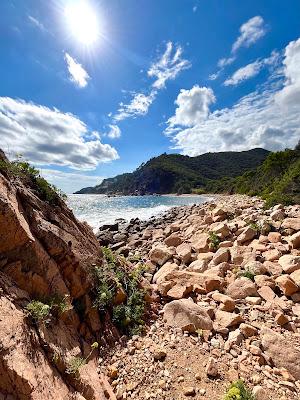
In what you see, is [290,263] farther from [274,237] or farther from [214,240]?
[214,240]

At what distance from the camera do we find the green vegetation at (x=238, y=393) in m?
3.71

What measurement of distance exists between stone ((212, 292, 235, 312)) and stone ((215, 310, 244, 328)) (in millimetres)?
267

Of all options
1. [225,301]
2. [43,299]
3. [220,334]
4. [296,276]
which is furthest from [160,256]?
[43,299]

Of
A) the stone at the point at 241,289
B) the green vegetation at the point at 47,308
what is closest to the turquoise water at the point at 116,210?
the green vegetation at the point at 47,308

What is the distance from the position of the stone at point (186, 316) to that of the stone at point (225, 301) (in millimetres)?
604

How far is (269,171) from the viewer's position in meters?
53.5

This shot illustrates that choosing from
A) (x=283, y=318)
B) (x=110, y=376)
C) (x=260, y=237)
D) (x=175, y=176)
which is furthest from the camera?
(x=175, y=176)

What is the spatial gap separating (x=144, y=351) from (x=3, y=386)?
8.81ft

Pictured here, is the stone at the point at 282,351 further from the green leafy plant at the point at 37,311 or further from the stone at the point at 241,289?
the green leafy plant at the point at 37,311

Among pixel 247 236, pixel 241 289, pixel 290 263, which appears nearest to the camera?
pixel 241 289

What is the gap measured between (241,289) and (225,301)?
33.9 inches

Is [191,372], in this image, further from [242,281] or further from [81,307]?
[242,281]

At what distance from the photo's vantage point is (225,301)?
20.6 ft

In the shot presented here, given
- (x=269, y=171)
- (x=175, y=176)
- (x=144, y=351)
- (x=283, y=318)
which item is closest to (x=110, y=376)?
(x=144, y=351)
